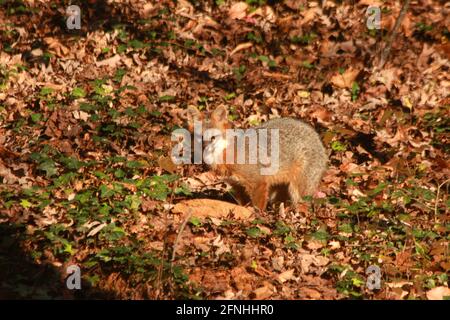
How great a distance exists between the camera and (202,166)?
9.71 metres

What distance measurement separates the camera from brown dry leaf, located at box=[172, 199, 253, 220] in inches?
329

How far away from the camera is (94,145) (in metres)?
9.46

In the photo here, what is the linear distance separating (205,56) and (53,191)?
5.12 m

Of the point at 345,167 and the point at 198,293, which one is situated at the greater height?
the point at 345,167

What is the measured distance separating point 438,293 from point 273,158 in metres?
3.25

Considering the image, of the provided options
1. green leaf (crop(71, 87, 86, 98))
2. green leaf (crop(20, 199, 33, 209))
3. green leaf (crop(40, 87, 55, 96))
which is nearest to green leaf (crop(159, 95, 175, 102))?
green leaf (crop(71, 87, 86, 98))

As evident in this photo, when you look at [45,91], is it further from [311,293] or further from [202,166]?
[311,293]

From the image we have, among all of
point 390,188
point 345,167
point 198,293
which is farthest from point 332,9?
point 198,293

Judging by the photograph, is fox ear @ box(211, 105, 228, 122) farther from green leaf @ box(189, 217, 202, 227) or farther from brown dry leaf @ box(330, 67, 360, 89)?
brown dry leaf @ box(330, 67, 360, 89)

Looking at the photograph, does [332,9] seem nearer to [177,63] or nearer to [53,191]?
[177,63]

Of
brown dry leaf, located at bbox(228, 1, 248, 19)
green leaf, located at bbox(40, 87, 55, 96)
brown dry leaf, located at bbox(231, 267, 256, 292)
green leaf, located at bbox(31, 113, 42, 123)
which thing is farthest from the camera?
brown dry leaf, located at bbox(228, 1, 248, 19)

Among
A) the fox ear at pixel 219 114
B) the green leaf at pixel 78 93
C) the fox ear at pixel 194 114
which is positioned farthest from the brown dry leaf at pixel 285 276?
the green leaf at pixel 78 93

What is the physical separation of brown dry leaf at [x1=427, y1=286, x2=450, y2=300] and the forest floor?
0.07 feet

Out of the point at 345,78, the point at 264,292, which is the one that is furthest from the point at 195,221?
the point at 345,78
